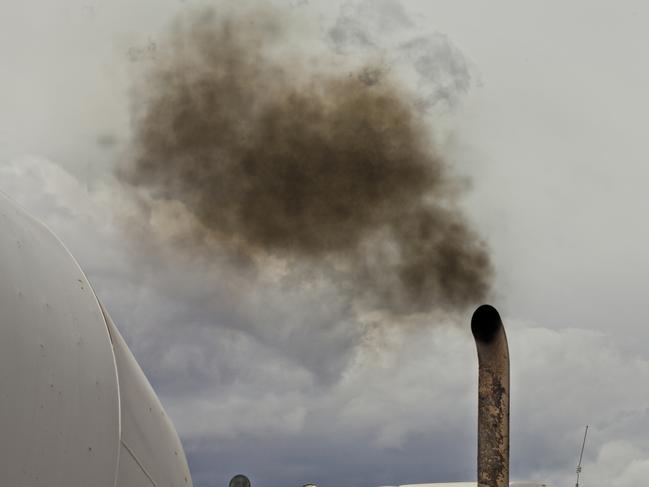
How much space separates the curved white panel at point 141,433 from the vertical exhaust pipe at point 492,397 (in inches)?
115

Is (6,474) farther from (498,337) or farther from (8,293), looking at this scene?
(498,337)

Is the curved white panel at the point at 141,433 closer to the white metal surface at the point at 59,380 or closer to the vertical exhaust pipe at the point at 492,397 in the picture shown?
the white metal surface at the point at 59,380

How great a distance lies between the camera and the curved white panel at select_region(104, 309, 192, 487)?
202 inches

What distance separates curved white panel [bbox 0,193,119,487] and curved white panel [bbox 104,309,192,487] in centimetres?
24

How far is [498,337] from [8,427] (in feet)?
16.1

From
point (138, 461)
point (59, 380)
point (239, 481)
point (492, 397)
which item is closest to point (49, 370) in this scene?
point (59, 380)

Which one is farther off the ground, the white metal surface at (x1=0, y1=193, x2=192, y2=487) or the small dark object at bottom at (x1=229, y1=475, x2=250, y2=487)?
the small dark object at bottom at (x1=229, y1=475, x2=250, y2=487)

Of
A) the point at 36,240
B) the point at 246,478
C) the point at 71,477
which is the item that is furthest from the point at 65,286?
the point at 246,478

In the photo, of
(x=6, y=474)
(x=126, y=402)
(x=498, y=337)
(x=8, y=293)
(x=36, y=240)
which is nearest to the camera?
(x=6, y=474)

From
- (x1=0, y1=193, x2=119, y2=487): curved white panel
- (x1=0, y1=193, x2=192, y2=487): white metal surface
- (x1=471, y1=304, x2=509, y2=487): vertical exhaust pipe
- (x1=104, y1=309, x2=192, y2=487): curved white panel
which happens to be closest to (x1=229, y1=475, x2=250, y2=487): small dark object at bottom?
(x1=471, y1=304, x2=509, y2=487): vertical exhaust pipe

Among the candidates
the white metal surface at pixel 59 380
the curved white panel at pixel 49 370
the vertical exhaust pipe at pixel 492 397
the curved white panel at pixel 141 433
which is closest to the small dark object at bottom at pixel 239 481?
the vertical exhaust pipe at pixel 492 397

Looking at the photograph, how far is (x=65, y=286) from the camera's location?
4.88 m

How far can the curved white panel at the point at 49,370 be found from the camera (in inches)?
158

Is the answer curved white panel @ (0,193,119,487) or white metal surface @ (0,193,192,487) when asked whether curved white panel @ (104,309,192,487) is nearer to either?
white metal surface @ (0,193,192,487)
